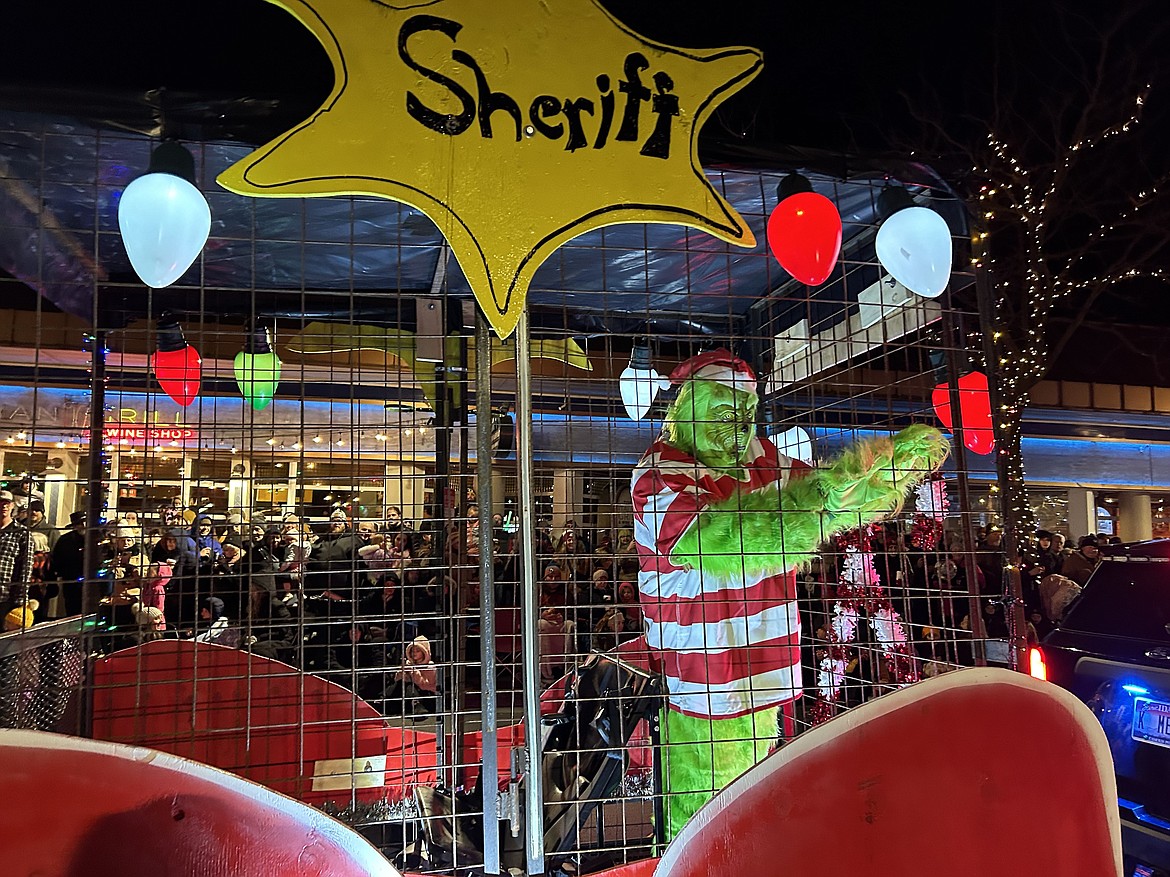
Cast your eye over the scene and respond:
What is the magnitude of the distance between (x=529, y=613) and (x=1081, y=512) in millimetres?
17484

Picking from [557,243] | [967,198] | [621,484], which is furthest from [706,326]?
[557,243]

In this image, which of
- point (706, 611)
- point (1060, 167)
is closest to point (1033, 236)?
point (1060, 167)

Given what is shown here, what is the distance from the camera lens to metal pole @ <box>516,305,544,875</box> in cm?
148

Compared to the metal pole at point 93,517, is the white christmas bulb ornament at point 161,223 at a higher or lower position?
higher

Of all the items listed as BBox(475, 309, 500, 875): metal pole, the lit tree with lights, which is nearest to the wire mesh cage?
BBox(475, 309, 500, 875): metal pole

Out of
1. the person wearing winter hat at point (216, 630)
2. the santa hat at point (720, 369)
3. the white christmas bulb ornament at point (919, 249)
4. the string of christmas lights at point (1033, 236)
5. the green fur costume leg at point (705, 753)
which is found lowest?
the green fur costume leg at point (705, 753)

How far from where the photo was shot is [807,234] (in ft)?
5.70

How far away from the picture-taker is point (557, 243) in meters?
1.54

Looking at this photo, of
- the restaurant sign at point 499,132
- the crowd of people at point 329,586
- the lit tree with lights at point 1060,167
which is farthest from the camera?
the lit tree with lights at point 1060,167

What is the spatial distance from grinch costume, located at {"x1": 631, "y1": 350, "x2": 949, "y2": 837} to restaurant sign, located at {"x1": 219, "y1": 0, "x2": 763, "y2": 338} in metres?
0.63

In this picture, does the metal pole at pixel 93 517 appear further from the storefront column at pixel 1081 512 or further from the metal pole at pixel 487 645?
the storefront column at pixel 1081 512

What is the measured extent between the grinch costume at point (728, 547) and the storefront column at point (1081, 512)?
16.2 meters

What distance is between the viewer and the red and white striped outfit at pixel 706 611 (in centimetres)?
214

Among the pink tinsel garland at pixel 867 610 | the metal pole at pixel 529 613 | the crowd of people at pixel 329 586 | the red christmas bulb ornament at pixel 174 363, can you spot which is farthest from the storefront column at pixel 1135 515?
the metal pole at pixel 529 613
